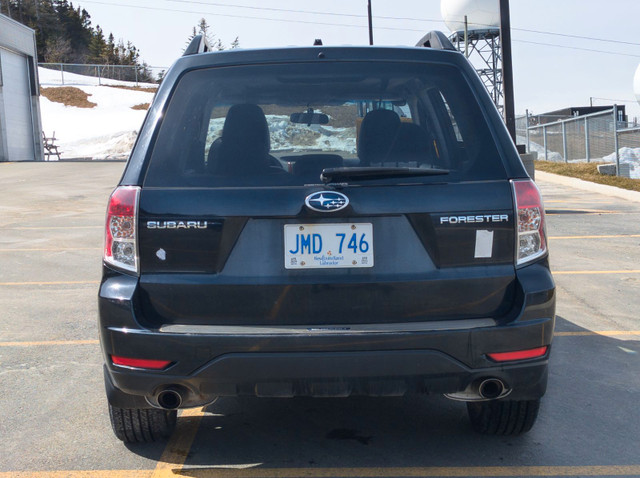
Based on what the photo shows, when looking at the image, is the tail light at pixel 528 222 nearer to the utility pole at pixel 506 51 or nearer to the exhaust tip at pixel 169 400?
the exhaust tip at pixel 169 400

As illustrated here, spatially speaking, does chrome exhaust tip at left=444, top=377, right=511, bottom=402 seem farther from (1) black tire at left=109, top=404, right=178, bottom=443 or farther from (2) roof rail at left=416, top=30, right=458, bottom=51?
(2) roof rail at left=416, top=30, right=458, bottom=51

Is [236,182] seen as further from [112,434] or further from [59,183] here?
[59,183]

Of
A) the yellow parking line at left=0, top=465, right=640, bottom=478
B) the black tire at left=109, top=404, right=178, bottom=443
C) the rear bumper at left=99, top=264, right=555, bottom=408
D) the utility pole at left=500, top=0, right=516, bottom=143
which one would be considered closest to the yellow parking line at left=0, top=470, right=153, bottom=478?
the yellow parking line at left=0, top=465, right=640, bottom=478

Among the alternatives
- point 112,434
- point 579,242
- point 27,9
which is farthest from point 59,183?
point 27,9

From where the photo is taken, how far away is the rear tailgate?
2.95 metres

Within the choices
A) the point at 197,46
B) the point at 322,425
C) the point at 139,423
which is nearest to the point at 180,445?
the point at 139,423

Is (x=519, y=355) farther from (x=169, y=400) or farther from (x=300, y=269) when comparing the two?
(x=169, y=400)

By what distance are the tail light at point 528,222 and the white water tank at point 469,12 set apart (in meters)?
43.4

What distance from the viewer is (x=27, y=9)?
9200cm

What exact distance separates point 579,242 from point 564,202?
21.4 feet

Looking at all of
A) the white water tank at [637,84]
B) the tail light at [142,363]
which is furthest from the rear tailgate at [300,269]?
the white water tank at [637,84]

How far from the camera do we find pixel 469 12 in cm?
4459

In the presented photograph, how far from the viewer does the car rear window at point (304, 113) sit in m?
3.07

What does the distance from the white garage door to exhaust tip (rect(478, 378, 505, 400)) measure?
35.9 m
